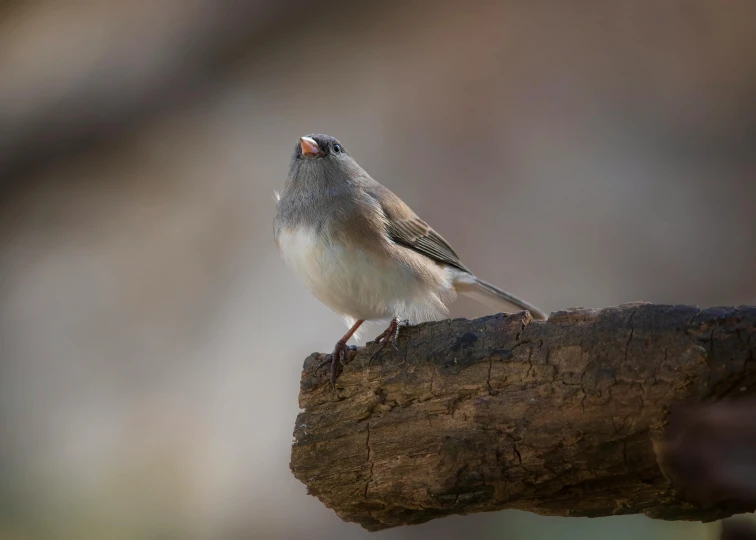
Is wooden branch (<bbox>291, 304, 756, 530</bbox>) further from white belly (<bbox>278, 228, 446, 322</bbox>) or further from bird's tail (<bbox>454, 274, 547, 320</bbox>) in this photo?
bird's tail (<bbox>454, 274, 547, 320</bbox>)

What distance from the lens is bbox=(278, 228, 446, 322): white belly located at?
2.54m

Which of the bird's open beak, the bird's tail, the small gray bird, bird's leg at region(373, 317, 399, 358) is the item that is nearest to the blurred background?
the bird's tail

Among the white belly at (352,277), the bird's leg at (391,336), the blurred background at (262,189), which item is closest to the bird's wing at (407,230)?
the white belly at (352,277)

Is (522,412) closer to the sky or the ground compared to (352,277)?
closer to the ground

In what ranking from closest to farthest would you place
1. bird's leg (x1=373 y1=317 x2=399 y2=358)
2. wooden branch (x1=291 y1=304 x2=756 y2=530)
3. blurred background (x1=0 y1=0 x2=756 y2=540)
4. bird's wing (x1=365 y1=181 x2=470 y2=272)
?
wooden branch (x1=291 y1=304 x2=756 y2=530) → bird's leg (x1=373 y1=317 x2=399 y2=358) → bird's wing (x1=365 y1=181 x2=470 y2=272) → blurred background (x1=0 y1=0 x2=756 y2=540)

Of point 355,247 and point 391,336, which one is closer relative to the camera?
point 391,336

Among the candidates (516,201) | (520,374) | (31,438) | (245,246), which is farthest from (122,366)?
(520,374)

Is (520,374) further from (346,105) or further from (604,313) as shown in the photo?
(346,105)

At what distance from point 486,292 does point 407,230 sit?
0.52m

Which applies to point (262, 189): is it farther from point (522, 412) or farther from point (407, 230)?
point (522, 412)

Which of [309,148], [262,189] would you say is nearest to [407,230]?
[309,148]

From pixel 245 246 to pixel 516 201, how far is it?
199cm

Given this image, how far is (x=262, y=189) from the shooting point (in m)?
5.29

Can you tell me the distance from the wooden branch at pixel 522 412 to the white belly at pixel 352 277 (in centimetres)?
35
